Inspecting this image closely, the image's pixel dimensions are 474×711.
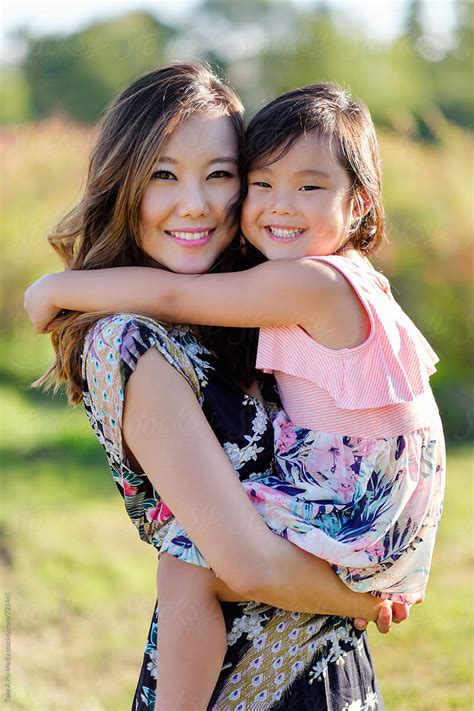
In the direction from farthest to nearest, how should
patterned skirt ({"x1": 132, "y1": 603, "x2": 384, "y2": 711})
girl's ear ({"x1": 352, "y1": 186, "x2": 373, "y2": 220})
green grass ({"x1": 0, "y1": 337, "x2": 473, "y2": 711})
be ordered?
green grass ({"x1": 0, "y1": 337, "x2": 473, "y2": 711}) < girl's ear ({"x1": 352, "y1": 186, "x2": 373, "y2": 220}) < patterned skirt ({"x1": 132, "y1": 603, "x2": 384, "y2": 711})

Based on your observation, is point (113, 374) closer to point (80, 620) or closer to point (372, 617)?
point (372, 617)

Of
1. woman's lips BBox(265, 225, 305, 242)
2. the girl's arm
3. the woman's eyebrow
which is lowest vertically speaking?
the girl's arm

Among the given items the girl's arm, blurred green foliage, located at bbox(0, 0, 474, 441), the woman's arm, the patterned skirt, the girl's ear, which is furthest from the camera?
blurred green foliage, located at bbox(0, 0, 474, 441)

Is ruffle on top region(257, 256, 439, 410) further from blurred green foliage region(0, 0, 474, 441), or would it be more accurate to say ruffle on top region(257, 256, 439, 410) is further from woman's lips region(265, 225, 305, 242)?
blurred green foliage region(0, 0, 474, 441)

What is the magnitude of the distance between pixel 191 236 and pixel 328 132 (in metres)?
0.39

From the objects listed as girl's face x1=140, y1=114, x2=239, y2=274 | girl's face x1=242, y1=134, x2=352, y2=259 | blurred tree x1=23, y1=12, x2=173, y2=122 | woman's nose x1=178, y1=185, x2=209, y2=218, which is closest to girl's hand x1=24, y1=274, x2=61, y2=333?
girl's face x1=140, y1=114, x2=239, y2=274

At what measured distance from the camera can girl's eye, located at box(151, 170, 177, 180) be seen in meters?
1.93

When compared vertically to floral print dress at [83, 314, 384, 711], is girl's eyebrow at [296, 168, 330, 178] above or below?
above

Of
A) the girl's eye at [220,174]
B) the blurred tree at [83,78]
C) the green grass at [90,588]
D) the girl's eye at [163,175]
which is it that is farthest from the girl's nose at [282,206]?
the blurred tree at [83,78]

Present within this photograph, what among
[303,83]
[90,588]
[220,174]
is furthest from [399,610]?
[303,83]

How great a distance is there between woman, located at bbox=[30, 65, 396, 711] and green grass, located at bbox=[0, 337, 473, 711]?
230cm

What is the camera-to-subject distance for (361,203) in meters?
2.14

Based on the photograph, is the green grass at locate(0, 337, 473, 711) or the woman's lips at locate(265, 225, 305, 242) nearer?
the woman's lips at locate(265, 225, 305, 242)

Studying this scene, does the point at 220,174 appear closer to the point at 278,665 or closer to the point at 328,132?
the point at 328,132
